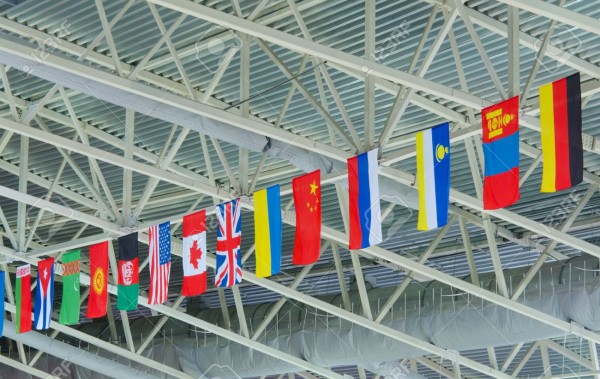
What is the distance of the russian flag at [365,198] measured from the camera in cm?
1675

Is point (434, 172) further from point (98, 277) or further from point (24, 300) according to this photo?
point (24, 300)

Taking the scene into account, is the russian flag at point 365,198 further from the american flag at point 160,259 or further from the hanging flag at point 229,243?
the american flag at point 160,259

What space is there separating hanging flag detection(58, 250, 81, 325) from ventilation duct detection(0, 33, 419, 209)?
5861 millimetres

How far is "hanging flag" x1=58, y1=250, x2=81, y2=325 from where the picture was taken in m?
23.4

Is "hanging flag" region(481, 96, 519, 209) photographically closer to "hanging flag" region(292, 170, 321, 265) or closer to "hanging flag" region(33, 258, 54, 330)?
"hanging flag" region(292, 170, 321, 265)

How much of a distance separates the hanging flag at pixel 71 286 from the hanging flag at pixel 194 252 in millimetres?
3492

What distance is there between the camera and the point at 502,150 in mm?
14867

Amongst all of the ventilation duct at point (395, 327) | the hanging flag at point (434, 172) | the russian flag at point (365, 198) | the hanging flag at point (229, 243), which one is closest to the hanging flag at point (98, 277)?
the hanging flag at point (229, 243)

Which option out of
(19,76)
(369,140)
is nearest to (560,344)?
(369,140)

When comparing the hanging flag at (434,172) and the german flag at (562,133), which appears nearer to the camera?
the german flag at (562,133)

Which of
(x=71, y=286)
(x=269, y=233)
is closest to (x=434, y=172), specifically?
(x=269, y=233)

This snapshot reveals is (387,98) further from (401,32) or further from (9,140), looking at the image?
(9,140)

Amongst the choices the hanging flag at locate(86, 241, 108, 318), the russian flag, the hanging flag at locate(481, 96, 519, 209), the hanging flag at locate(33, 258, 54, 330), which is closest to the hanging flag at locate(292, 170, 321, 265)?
Result: the russian flag

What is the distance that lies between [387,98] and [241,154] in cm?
272
